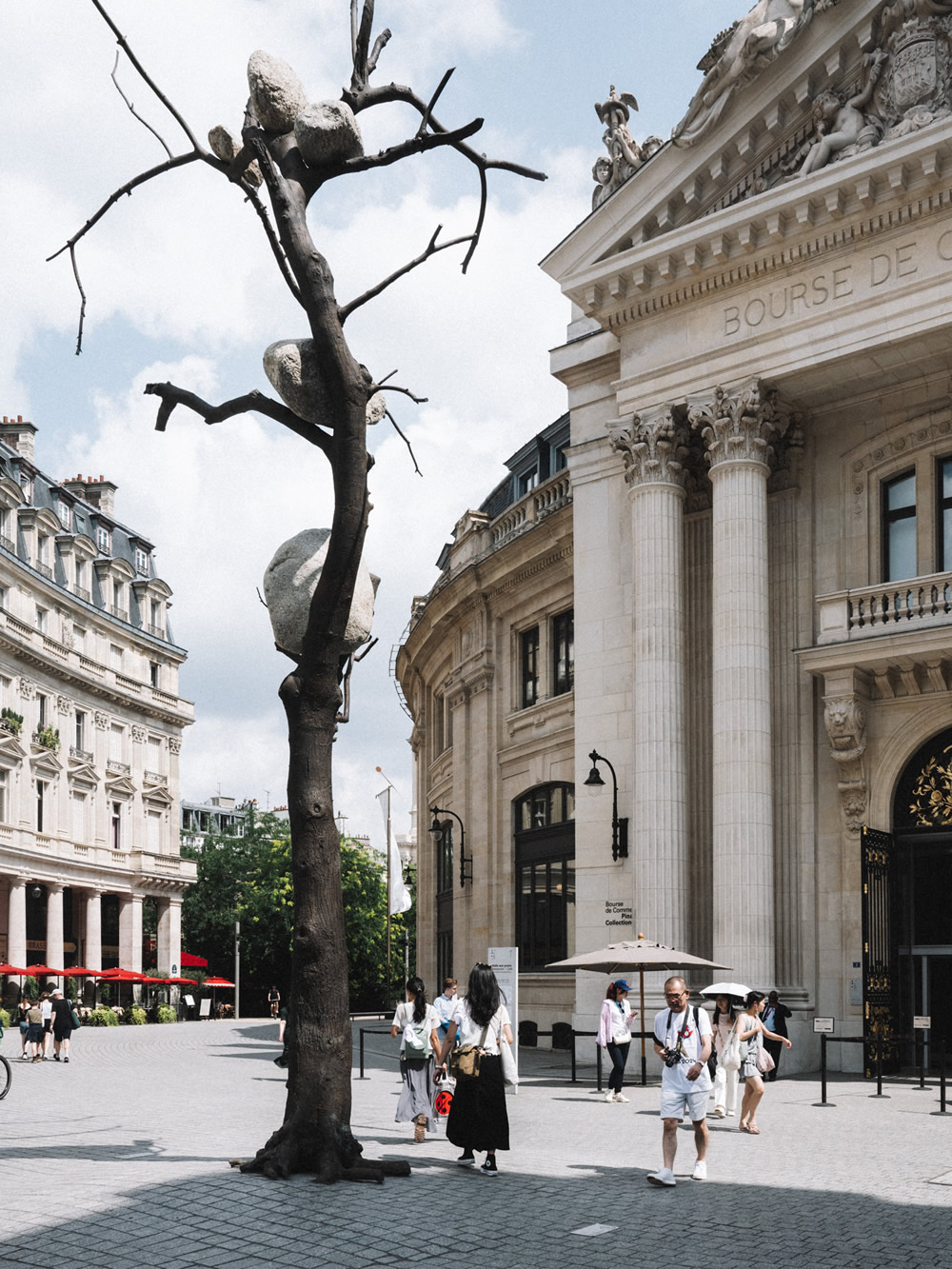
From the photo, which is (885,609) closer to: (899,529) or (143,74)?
(899,529)

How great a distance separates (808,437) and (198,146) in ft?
58.5

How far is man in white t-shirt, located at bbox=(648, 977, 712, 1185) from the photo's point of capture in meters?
13.1

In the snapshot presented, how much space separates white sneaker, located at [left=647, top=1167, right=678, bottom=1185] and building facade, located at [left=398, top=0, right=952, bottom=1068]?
479 inches

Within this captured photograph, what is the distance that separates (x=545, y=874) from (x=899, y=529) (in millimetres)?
13580

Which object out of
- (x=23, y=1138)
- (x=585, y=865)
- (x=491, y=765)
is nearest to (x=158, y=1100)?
(x=23, y=1138)

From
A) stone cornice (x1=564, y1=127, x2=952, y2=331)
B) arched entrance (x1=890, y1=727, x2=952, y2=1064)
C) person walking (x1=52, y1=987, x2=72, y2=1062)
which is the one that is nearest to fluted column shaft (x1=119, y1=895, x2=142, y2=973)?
person walking (x1=52, y1=987, x2=72, y2=1062)

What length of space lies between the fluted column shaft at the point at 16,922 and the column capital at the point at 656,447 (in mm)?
48147

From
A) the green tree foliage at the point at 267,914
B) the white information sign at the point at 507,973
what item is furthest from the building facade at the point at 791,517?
the green tree foliage at the point at 267,914

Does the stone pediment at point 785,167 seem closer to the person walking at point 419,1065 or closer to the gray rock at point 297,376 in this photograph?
the gray rock at point 297,376

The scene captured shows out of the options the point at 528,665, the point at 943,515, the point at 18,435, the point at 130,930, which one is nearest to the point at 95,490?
the point at 18,435

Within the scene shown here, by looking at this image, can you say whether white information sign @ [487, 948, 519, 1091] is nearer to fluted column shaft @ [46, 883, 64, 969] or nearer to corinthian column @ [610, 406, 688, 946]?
corinthian column @ [610, 406, 688, 946]

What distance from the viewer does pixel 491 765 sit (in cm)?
3903

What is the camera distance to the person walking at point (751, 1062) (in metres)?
17.1

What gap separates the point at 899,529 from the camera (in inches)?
1057
